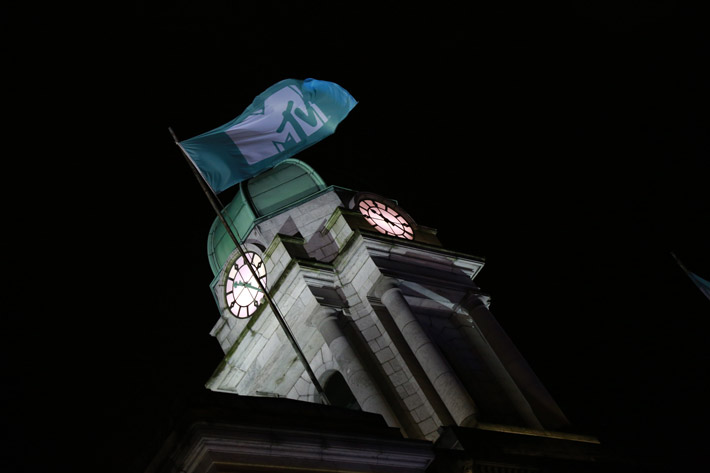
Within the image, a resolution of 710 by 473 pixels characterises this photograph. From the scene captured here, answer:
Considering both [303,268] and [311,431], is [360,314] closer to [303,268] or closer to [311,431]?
[303,268]

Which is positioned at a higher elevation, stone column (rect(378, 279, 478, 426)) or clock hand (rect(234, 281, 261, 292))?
clock hand (rect(234, 281, 261, 292))

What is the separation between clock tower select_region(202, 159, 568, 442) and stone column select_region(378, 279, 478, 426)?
0.13 feet

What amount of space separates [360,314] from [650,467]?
10287mm

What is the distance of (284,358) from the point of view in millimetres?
29641

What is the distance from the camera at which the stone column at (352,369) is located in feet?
80.4

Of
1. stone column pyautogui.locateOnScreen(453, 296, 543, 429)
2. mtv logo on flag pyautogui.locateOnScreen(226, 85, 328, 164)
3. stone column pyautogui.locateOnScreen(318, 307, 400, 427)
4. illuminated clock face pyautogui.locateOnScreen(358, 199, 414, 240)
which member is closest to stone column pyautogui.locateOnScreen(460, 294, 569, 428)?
stone column pyautogui.locateOnScreen(453, 296, 543, 429)

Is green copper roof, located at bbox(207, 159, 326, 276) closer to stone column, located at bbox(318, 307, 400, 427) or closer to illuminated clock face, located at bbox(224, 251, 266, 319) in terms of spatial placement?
illuminated clock face, located at bbox(224, 251, 266, 319)

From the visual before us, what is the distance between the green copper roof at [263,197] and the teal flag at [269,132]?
6552 mm

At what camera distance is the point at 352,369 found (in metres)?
25.8

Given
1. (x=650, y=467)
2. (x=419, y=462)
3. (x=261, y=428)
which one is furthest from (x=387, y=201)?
(x=261, y=428)

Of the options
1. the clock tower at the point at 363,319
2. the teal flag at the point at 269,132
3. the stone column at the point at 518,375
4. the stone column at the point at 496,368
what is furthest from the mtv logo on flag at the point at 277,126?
the stone column at the point at 496,368

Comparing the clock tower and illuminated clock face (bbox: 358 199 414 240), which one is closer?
the clock tower

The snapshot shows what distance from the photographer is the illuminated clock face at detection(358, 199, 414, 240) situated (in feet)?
104

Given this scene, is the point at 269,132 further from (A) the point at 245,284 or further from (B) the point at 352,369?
(A) the point at 245,284
